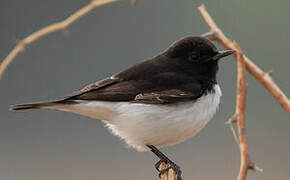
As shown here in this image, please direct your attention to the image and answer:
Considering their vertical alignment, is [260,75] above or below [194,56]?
below

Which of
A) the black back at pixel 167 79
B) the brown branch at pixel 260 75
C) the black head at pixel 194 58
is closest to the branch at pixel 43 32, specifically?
the brown branch at pixel 260 75

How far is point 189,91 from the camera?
13.2 feet

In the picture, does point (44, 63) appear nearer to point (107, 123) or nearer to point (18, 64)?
point (18, 64)

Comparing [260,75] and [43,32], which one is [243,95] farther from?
[43,32]

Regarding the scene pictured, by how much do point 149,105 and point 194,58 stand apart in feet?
1.92

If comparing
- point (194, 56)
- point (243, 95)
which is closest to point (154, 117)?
point (194, 56)

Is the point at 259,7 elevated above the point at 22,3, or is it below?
below

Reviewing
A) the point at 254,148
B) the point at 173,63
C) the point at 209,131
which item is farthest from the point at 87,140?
the point at 173,63

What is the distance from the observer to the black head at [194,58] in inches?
168

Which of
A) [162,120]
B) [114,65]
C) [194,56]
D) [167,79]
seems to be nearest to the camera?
[162,120]

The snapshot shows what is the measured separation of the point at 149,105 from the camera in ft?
12.8

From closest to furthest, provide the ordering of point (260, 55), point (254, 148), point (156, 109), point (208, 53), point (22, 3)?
point (156, 109)
point (208, 53)
point (254, 148)
point (260, 55)
point (22, 3)

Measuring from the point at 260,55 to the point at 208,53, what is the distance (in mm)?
8536

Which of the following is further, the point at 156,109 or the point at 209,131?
the point at 209,131
